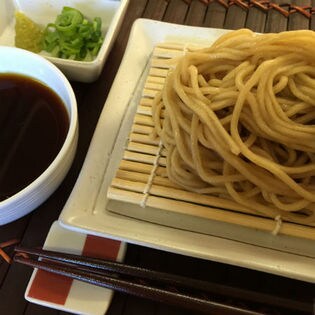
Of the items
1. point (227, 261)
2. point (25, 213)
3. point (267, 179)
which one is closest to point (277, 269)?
point (227, 261)

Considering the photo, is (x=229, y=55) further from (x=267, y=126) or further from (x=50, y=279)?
(x=50, y=279)

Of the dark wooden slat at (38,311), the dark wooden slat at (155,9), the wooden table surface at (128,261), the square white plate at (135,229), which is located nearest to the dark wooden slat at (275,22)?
the wooden table surface at (128,261)

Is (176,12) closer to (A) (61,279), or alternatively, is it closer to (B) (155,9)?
(B) (155,9)

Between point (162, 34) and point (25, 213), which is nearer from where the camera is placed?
point (25, 213)

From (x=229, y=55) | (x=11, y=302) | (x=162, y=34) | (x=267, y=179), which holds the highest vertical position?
(x=229, y=55)

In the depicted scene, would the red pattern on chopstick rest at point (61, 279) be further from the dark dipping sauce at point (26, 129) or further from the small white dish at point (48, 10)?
the small white dish at point (48, 10)

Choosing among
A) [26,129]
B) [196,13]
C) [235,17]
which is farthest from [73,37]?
[235,17]
